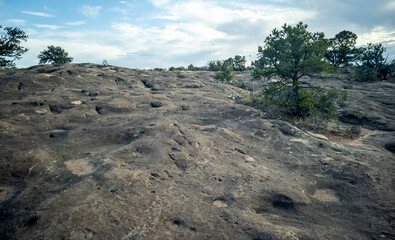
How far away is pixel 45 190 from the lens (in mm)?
3260

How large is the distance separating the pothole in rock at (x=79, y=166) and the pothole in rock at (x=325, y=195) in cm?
438

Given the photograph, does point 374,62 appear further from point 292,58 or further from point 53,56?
point 53,56

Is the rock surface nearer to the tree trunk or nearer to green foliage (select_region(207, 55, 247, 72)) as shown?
the tree trunk

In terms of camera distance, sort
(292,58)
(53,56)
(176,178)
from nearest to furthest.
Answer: (176,178) < (292,58) < (53,56)

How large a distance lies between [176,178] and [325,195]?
296 centimetres

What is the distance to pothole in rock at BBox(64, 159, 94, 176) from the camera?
12.5 feet

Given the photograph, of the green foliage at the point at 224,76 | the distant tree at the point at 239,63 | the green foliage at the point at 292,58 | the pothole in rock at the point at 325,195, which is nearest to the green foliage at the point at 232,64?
the distant tree at the point at 239,63

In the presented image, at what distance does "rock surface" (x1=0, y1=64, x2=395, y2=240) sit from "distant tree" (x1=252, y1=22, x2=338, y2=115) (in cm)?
349

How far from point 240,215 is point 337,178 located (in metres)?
2.89

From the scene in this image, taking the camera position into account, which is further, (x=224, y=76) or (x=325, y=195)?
(x=224, y=76)

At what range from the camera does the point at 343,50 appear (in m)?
28.2

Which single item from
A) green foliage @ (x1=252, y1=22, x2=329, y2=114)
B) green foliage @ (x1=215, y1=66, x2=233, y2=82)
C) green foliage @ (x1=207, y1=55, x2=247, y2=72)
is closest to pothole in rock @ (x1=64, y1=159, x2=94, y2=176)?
green foliage @ (x1=252, y1=22, x2=329, y2=114)

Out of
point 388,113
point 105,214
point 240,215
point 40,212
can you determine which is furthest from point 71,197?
point 388,113

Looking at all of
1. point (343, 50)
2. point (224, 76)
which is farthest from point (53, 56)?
point (343, 50)
